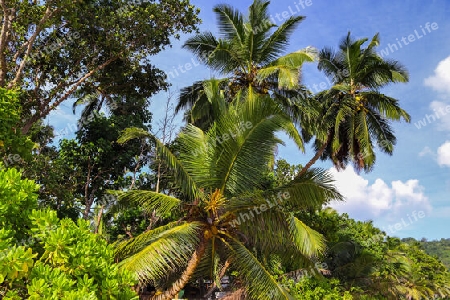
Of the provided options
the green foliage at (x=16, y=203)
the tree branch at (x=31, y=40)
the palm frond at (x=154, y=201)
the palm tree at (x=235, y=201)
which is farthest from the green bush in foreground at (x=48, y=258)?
the tree branch at (x=31, y=40)

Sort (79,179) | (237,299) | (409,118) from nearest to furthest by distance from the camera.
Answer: (237,299)
(79,179)
(409,118)

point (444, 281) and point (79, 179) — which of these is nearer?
point (79, 179)

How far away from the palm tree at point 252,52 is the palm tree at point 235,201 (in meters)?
6.02

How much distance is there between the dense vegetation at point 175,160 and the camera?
418 cm

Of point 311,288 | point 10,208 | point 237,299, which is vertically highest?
point 10,208

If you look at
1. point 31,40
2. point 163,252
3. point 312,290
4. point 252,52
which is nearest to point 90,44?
point 31,40

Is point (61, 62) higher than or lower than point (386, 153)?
higher

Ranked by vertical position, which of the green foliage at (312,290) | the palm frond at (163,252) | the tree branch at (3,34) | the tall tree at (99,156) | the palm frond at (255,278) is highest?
the tree branch at (3,34)

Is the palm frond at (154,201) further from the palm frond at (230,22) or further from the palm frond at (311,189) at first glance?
the palm frond at (230,22)

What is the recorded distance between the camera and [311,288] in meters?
13.3

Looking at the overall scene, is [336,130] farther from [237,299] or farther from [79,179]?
[79,179]

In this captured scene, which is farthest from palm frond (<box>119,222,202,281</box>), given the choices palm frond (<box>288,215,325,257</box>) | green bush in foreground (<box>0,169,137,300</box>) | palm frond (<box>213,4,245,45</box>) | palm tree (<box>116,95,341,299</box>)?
palm frond (<box>213,4,245,45</box>)

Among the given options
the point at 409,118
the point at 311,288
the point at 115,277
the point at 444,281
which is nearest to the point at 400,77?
the point at 409,118

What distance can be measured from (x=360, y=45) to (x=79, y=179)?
14.4 meters
